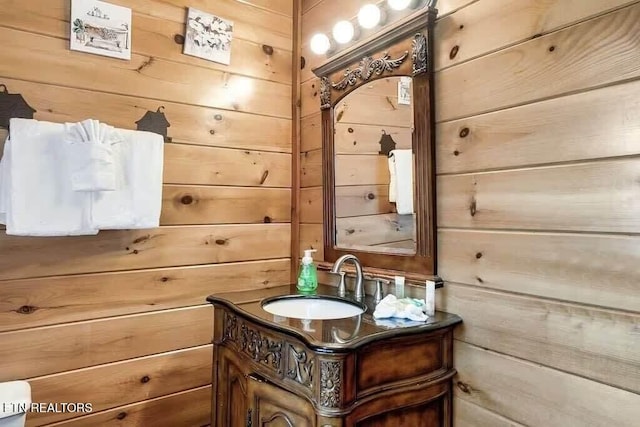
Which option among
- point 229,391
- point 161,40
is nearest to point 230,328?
point 229,391

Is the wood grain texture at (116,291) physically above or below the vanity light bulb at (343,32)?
below

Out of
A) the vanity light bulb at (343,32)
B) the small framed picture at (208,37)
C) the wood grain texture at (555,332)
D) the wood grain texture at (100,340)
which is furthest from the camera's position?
the small framed picture at (208,37)

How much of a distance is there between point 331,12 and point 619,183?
1.39 meters

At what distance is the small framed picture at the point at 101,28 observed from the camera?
1.52 meters

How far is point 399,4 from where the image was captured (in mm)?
1457

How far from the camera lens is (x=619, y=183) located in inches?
36.8

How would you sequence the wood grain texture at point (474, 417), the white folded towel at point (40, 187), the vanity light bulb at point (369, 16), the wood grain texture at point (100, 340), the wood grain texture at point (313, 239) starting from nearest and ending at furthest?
the wood grain texture at point (474, 417) → the white folded towel at point (40, 187) → the wood grain texture at point (100, 340) → the vanity light bulb at point (369, 16) → the wood grain texture at point (313, 239)

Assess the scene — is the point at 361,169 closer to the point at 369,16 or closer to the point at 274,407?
the point at 369,16

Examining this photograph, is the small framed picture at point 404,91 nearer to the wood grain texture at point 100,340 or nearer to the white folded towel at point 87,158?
the white folded towel at point 87,158

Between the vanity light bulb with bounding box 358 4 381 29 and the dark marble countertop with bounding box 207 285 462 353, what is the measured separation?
102 centimetres

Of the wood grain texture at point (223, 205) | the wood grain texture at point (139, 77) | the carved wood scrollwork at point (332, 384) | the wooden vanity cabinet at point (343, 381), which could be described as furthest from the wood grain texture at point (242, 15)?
the carved wood scrollwork at point (332, 384)

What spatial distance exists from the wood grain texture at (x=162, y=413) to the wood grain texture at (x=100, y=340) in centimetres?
20

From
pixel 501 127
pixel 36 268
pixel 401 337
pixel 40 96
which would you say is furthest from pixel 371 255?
pixel 40 96

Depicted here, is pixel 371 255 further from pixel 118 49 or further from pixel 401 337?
pixel 118 49
